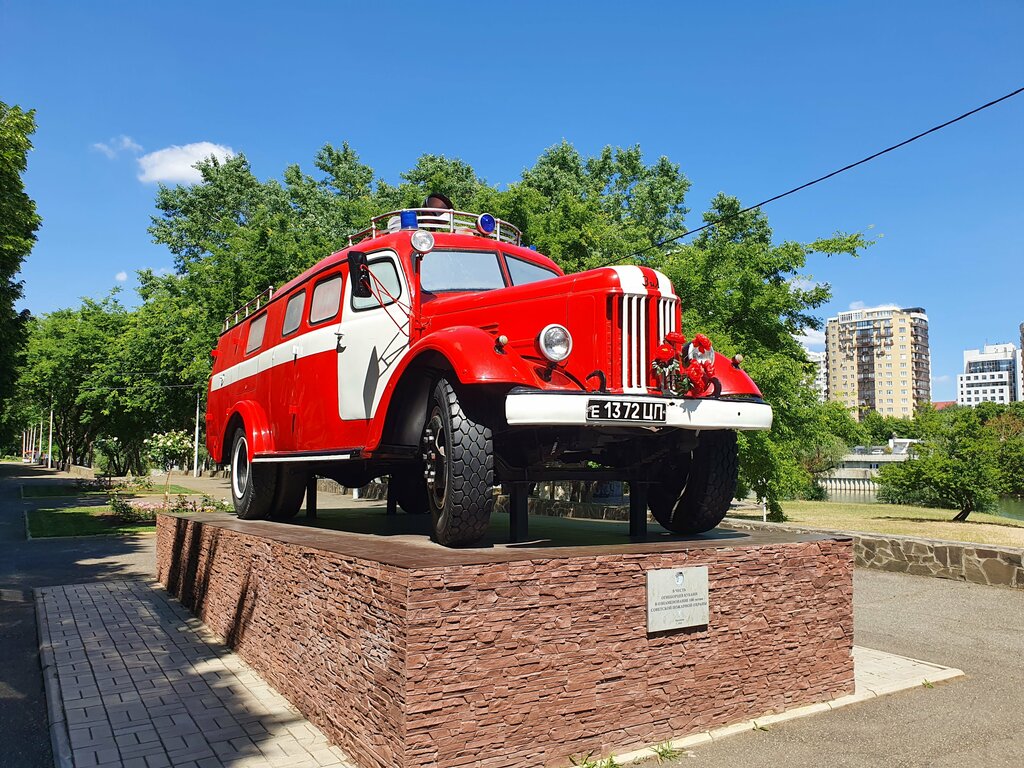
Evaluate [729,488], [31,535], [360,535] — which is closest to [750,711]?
[729,488]

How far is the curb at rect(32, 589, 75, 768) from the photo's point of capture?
15.4ft

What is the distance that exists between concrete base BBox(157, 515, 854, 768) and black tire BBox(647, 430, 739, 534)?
0.26 m

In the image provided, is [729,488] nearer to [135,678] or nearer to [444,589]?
[444,589]

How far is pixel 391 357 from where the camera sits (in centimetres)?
595

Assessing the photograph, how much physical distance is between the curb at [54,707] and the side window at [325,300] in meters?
3.68

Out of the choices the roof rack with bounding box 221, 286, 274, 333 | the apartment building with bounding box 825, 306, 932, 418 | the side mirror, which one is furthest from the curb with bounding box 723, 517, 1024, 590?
the apartment building with bounding box 825, 306, 932, 418

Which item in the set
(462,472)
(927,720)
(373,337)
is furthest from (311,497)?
(927,720)

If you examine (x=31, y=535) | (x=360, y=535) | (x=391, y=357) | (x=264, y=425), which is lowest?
(x=31, y=535)

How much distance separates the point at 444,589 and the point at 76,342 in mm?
50195

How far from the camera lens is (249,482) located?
338 inches

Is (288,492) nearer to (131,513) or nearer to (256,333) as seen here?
(256,333)

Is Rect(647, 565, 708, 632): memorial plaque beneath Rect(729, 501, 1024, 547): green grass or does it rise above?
above

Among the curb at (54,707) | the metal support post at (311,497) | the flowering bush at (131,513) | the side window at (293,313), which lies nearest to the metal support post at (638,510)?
the side window at (293,313)

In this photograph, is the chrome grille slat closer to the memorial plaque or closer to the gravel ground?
the memorial plaque
